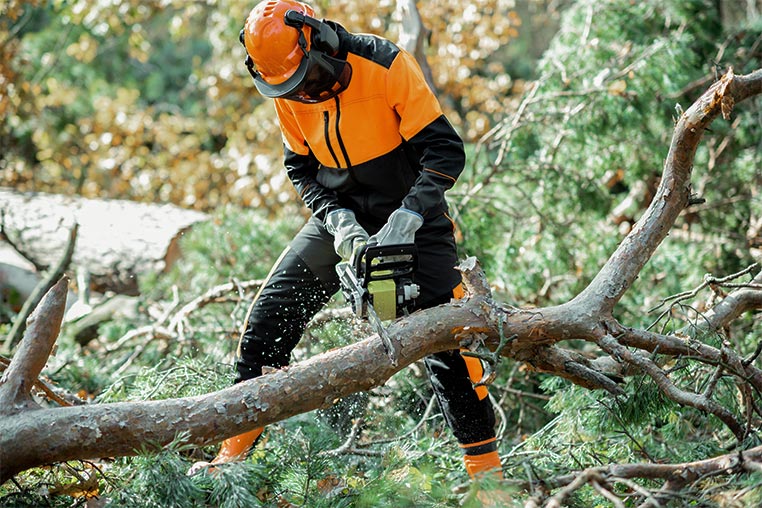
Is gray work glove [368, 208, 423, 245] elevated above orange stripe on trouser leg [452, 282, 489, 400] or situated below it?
above

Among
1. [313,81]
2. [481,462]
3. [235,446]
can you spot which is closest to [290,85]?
[313,81]

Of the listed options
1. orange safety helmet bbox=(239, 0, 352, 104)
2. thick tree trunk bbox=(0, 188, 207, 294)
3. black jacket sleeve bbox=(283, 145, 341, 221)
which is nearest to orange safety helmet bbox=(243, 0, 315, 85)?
orange safety helmet bbox=(239, 0, 352, 104)

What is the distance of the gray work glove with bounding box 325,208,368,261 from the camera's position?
105 inches

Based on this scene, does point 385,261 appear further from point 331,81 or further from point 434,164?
point 331,81

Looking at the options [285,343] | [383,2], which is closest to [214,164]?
[383,2]

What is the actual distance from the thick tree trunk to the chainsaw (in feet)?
10.8

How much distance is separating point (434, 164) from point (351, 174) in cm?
34

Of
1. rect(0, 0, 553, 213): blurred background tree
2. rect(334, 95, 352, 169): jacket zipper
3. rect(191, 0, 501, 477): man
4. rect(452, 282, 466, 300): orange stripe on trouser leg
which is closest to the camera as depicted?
rect(191, 0, 501, 477): man

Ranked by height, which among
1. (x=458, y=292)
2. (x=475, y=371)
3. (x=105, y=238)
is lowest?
(x=105, y=238)

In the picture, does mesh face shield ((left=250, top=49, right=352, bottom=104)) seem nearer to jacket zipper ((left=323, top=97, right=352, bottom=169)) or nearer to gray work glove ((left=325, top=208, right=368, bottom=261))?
jacket zipper ((left=323, top=97, right=352, bottom=169))

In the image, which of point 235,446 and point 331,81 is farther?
point 235,446

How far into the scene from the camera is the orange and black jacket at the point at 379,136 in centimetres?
261

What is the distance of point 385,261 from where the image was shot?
2.45 m

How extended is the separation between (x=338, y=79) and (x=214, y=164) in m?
5.34
